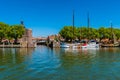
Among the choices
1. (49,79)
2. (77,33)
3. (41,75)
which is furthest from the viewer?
(77,33)

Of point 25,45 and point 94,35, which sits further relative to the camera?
point 94,35

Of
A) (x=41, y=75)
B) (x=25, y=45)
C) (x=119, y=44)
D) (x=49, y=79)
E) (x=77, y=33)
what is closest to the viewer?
(x=49, y=79)

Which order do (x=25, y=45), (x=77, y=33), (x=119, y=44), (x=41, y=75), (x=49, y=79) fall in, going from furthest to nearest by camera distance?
1. (x=77, y=33)
2. (x=119, y=44)
3. (x=25, y=45)
4. (x=41, y=75)
5. (x=49, y=79)

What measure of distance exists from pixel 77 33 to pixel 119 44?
1475 inches

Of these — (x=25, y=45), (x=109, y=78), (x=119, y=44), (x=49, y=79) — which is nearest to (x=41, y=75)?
(x=49, y=79)

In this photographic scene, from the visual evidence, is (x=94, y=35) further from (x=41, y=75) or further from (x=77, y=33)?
(x=41, y=75)

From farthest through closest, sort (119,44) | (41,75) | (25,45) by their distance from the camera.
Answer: (119,44), (25,45), (41,75)

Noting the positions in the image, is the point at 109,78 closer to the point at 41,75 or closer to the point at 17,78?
the point at 41,75

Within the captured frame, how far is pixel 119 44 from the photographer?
154750mm

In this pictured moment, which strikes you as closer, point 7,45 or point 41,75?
point 41,75

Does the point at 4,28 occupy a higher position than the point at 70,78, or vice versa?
the point at 4,28

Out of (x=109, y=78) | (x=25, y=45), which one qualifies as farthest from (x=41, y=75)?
(x=25, y=45)

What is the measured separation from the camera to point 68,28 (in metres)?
186

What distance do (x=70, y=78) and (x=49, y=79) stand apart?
7.43 ft
